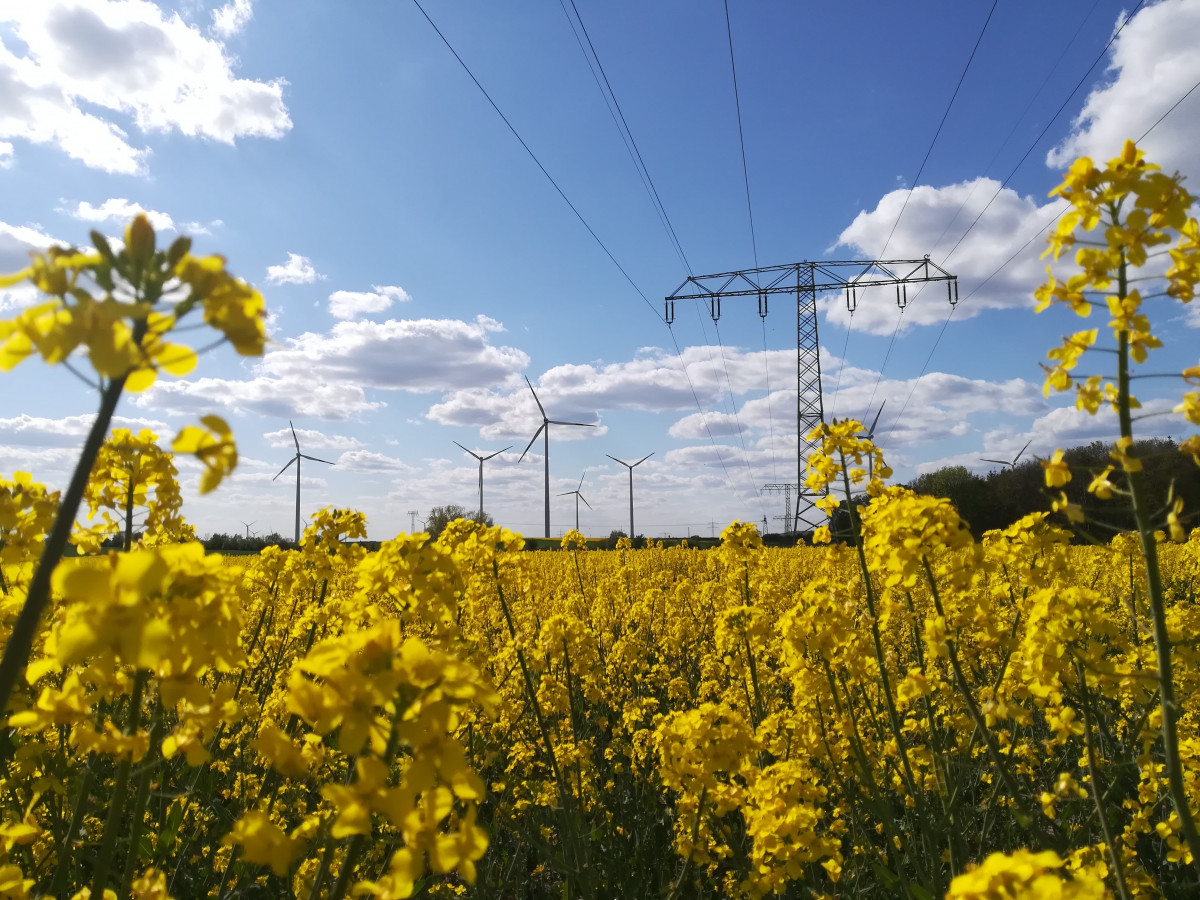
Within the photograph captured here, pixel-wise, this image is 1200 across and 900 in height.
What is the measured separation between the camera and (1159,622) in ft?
7.83

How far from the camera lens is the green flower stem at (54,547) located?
1169 mm

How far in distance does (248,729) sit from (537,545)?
33.5 metres

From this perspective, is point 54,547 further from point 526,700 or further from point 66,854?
point 526,700

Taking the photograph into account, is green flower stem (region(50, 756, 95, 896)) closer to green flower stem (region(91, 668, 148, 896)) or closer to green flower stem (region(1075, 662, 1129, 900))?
green flower stem (region(91, 668, 148, 896))

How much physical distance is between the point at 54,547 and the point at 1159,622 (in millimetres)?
3028

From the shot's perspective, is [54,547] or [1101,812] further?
[1101,812]

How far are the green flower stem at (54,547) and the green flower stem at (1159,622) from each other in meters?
2.85

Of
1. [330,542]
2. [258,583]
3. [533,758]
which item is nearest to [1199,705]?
[533,758]

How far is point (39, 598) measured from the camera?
3.91ft

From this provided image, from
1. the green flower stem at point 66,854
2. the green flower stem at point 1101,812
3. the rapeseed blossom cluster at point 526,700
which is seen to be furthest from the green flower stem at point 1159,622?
the green flower stem at point 66,854

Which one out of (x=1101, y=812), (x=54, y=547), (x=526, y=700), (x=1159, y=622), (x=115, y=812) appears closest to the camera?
(x=54, y=547)

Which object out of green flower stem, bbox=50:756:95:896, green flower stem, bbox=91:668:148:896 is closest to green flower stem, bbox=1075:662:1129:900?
green flower stem, bbox=91:668:148:896

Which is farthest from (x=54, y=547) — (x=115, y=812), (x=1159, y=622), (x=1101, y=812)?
(x=1101, y=812)

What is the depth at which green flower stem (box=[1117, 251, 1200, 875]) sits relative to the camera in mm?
2311
